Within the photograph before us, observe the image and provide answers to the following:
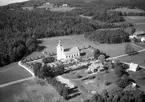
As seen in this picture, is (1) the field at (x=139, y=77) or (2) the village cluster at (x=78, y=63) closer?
(1) the field at (x=139, y=77)

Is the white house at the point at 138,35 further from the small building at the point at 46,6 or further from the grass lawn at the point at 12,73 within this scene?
the small building at the point at 46,6

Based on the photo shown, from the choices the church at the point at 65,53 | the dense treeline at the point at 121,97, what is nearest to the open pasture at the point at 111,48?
the church at the point at 65,53

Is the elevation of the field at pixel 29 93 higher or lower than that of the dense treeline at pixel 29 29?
lower

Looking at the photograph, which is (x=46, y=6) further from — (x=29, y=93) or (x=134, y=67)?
(x=29, y=93)

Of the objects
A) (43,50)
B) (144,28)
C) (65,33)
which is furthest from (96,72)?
(144,28)

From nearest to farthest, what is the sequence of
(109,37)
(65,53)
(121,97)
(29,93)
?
(121,97), (29,93), (65,53), (109,37)

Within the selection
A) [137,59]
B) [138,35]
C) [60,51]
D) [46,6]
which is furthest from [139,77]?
[46,6]
